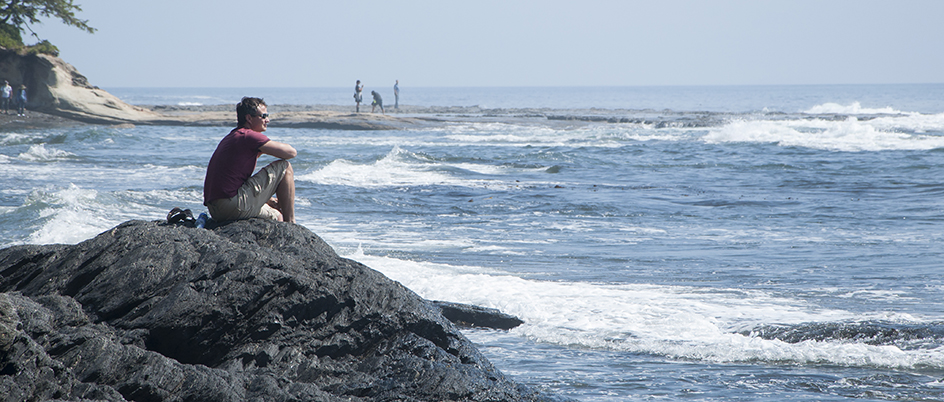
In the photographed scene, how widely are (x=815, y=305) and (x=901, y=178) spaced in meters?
14.7

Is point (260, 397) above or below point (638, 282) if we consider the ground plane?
above

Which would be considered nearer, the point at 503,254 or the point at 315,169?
the point at 503,254

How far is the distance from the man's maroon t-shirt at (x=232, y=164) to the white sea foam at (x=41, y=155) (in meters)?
21.2

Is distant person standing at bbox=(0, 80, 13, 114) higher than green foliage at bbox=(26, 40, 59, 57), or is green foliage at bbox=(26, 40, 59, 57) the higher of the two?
green foliage at bbox=(26, 40, 59, 57)

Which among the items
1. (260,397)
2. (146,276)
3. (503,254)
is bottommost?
(503,254)

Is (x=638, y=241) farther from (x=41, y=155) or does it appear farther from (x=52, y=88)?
(x=52, y=88)

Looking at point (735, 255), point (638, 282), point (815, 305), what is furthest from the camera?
point (735, 255)

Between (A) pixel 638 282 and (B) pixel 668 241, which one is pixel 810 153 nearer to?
(B) pixel 668 241

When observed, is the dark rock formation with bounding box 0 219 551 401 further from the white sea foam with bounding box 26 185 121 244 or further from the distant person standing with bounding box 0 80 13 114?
the distant person standing with bounding box 0 80 13 114

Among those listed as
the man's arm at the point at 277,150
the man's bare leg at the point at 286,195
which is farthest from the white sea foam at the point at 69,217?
the man's arm at the point at 277,150

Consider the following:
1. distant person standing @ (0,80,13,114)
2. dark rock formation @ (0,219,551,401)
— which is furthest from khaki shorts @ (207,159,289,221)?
distant person standing @ (0,80,13,114)

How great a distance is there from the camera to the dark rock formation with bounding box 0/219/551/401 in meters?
3.40

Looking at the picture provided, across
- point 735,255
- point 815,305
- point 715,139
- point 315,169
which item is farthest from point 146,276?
point 715,139

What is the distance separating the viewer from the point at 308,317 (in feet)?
12.9
